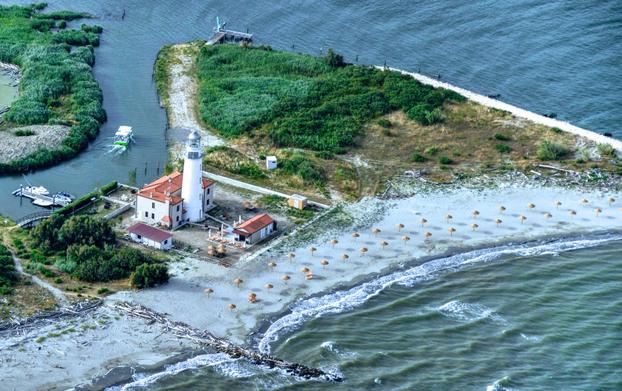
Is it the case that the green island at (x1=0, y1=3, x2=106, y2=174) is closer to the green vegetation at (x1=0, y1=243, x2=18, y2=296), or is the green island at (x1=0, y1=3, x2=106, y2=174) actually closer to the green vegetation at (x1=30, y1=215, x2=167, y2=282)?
the green vegetation at (x1=30, y1=215, x2=167, y2=282)

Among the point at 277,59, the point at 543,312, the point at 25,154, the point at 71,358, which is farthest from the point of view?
the point at 277,59

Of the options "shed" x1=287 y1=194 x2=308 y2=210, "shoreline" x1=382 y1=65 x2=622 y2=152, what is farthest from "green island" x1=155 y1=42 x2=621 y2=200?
"shed" x1=287 y1=194 x2=308 y2=210

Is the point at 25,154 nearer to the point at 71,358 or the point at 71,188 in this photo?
the point at 71,188

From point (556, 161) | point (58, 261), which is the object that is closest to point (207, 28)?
point (556, 161)

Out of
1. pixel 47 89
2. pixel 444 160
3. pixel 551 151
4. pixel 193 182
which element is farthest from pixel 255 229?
pixel 47 89

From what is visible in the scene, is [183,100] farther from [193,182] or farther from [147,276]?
[147,276]

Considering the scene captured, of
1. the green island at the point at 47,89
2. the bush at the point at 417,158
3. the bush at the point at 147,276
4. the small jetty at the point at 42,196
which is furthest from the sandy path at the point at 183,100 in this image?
the bush at the point at 147,276
